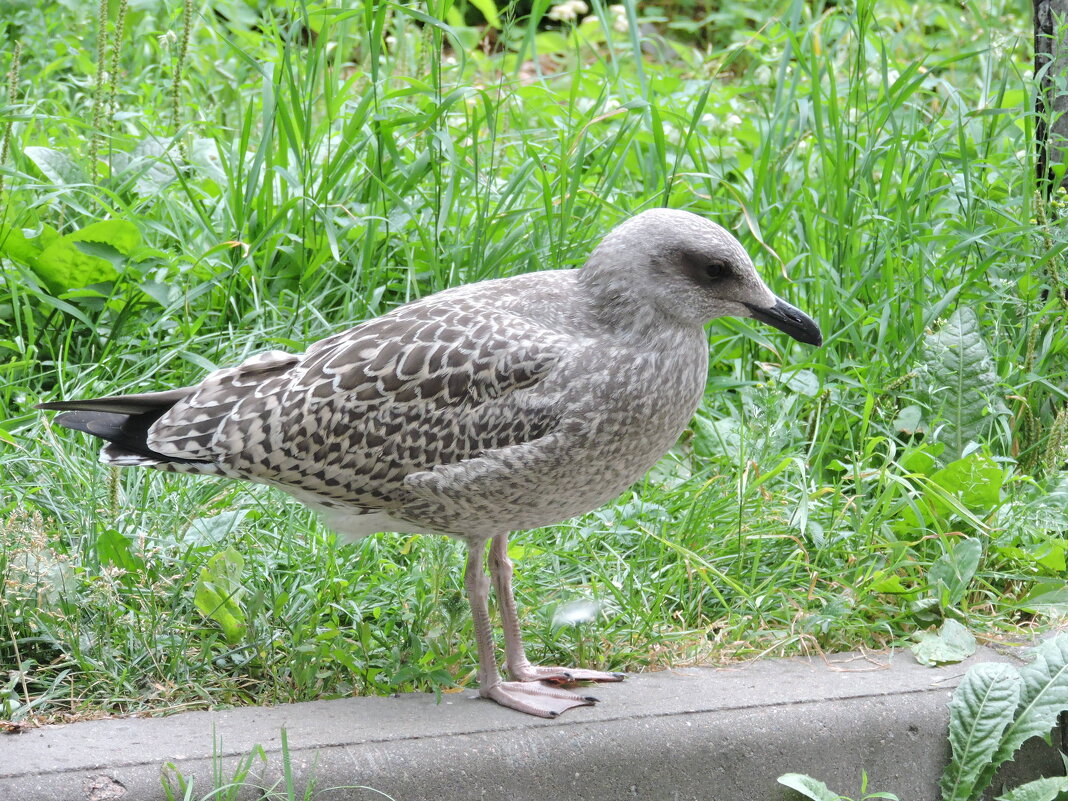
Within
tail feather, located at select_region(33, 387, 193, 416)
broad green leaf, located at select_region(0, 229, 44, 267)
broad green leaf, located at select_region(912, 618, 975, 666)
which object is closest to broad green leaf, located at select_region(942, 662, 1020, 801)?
broad green leaf, located at select_region(912, 618, 975, 666)

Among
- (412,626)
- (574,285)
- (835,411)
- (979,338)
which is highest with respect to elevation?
(574,285)

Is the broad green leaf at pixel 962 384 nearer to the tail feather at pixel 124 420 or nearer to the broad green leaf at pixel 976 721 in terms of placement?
the broad green leaf at pixel 976 721

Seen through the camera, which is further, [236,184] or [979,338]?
[236,184]

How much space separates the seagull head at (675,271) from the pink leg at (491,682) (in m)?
0.78

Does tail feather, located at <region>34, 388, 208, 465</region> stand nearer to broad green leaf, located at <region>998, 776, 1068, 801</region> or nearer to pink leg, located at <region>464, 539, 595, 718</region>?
pink leg, located at <region>464, 539, 595, 718</region>

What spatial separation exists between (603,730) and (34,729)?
4.47ft

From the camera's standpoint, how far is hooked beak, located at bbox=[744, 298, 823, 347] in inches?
140

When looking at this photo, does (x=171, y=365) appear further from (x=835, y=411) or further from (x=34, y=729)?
(x=835, y=411)

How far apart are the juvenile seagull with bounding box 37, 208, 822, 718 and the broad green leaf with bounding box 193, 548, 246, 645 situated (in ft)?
0.82

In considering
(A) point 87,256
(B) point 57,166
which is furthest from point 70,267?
(B) point 57,166

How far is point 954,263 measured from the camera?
5.04 metres

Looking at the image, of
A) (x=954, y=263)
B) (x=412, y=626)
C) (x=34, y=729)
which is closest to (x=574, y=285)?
(x=412, y=626)

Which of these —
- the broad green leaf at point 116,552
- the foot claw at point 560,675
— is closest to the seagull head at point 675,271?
the foot claw at point 560,675

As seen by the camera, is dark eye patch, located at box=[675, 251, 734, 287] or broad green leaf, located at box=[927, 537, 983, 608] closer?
dark eye patch, located at box=[675, 251, 734, 287]
